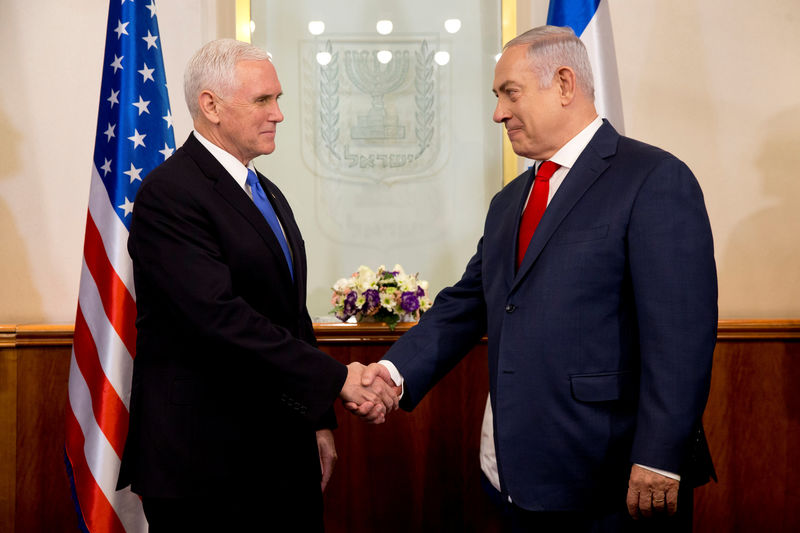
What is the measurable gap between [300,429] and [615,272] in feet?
3.13

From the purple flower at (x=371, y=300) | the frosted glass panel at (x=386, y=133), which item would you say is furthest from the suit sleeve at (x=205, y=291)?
the frosted glass panel at (x=386, y=133)

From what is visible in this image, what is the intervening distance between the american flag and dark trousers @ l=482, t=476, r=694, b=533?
163 cm

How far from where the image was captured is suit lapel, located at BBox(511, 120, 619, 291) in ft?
6.05

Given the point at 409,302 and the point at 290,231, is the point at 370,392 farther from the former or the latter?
the point at 409,302

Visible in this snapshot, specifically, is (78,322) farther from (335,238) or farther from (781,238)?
(781,238)

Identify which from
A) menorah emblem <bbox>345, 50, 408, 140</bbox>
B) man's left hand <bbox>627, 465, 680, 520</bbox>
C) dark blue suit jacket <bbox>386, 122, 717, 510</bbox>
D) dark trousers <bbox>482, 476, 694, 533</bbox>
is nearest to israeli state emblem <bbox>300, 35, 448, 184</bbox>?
menorah emblem <bbox>345, 50, 408, 140</bbox>

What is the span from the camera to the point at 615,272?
1771 millimetres

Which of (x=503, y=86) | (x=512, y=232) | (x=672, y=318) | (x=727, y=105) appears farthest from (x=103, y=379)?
(x=727, y=105)

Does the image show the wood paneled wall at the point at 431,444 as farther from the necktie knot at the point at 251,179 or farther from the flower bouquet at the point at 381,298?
the necktie knot at the point at 251,179

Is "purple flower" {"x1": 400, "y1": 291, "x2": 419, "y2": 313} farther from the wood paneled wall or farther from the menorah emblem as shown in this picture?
the menorah emblem

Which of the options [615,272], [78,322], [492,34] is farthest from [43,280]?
[615,272]

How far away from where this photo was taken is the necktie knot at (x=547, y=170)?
2020 millimetres

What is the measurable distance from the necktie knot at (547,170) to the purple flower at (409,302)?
137 centimetres

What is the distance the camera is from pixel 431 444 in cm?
337
